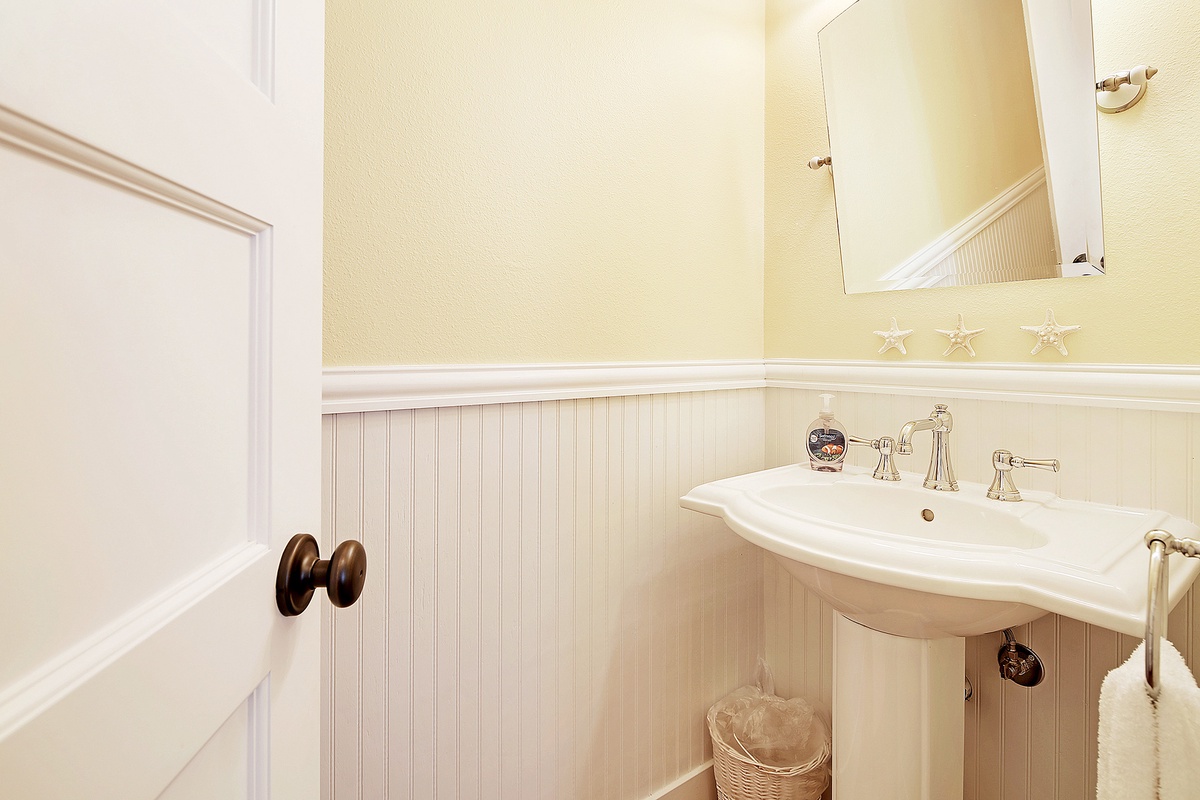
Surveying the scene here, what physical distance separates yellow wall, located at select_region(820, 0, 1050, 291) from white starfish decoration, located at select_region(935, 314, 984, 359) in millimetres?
201

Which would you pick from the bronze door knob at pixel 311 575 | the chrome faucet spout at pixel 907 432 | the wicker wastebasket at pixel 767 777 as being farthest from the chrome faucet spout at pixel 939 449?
the bronze door knob at pixel 311 575

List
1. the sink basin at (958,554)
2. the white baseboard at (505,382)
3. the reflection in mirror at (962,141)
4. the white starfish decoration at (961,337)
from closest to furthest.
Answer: the sink basin at (958,554) → the white baseboard at (505,382) → the reflection in mirror at (962,141) → the white starfish decoration at (961,337)

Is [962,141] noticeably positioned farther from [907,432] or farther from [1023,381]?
[907,432]

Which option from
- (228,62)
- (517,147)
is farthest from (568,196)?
(228,62)

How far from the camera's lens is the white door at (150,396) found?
0.78ft

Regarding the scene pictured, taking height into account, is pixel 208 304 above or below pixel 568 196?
below

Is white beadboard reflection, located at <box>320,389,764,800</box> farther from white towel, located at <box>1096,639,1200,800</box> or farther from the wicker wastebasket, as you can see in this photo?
white towel, located at <box>1096,639,1200,800</box>

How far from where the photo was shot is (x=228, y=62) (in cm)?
38

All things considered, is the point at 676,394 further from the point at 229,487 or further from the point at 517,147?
the point at 229,487

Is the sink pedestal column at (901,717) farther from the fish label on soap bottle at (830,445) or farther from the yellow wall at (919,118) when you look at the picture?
the yellow wall at (919,118)

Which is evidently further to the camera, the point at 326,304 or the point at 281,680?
the point at 326,304

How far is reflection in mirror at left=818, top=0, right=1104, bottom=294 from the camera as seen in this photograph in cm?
104

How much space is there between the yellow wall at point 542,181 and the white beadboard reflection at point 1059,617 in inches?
22.7

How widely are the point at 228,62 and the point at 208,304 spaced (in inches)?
6.4
